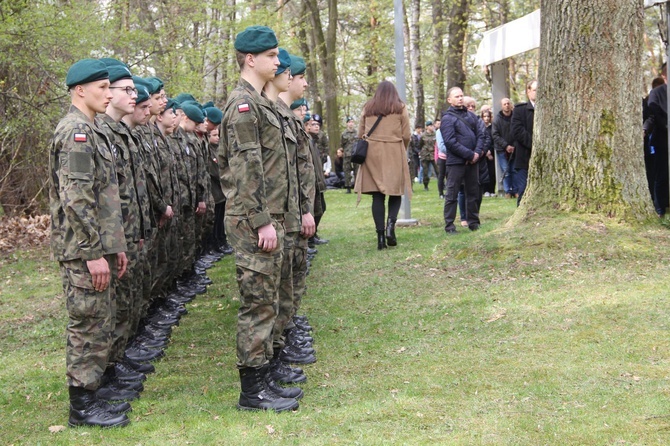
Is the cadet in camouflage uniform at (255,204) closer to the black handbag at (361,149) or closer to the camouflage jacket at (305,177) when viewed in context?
the camouflage jacket at (305,177)

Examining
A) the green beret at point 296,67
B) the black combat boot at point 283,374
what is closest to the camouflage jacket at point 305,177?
the green beret at point 296,67

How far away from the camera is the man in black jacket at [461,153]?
12000 millimetres

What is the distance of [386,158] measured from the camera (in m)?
11.3

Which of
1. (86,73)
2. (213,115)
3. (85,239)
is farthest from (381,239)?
A: (85,239)

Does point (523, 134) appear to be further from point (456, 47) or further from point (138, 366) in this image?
point (456, 47)

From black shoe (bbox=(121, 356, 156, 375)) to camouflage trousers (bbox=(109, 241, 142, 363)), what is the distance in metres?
0.34

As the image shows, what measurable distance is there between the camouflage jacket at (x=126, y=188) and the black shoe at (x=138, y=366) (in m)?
0.92

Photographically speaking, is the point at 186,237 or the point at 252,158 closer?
the point at 252,158

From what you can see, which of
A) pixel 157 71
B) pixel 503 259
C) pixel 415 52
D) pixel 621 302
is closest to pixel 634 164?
pixel 503 259

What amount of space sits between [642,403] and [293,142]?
270 centimetres

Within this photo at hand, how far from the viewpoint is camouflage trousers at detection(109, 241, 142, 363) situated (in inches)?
224

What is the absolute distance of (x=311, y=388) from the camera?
18.5 ft

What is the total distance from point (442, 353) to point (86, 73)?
3197 millimetres

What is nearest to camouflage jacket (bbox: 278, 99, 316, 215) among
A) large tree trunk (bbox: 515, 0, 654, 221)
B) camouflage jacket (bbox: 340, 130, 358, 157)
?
large tree trunk (bbox: 515, 0, 654, 221)
